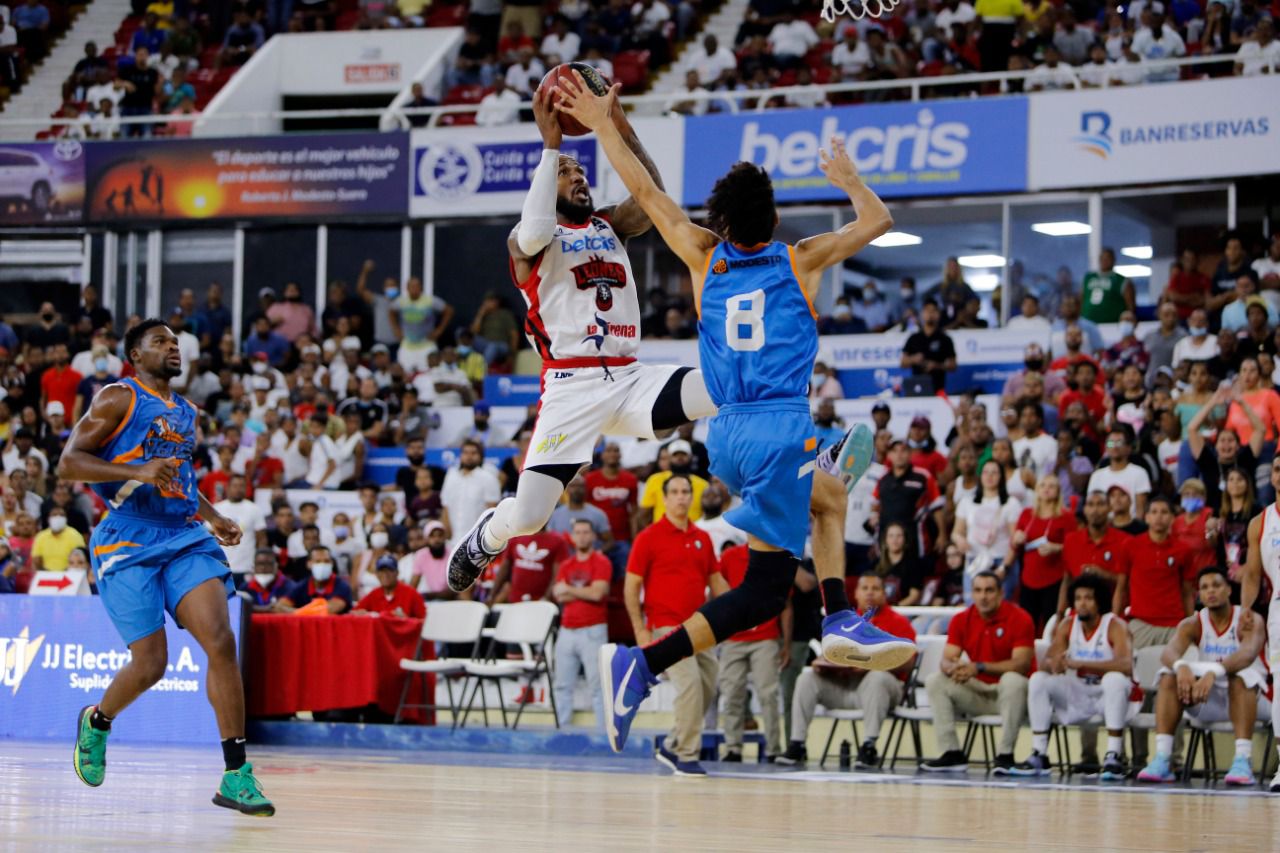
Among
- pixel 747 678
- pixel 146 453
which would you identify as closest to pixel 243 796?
pixel 146 453

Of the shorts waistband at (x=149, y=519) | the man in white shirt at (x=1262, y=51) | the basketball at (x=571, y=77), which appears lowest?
the shorts waistband at (x=149, y=519)

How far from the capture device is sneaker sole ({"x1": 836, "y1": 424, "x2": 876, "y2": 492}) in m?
7.88

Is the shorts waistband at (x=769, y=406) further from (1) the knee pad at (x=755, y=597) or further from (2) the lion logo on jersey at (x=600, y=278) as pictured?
(2) the lion logo on jersey at (x=600, y=278)

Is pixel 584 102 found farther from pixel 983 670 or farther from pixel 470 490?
pixel 470 490

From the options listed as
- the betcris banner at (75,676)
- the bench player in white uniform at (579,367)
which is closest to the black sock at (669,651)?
the bench player in white uniform at (579,367)

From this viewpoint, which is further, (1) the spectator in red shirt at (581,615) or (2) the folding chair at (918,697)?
(1) the spectator in red shirt at (581,615)

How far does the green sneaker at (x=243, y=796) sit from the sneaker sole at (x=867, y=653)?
9.00 ft

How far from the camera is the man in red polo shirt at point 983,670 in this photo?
14031 mm

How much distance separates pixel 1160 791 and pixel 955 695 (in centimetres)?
238

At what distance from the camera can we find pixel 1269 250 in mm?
19391

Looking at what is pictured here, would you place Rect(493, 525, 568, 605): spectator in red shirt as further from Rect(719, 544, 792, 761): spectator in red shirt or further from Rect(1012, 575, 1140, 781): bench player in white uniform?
Rect(1012, 575, 1140, 781): bench player in white uniform

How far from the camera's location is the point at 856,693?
14672 mm

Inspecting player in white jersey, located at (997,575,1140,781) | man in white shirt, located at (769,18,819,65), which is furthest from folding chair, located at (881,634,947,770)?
man in white shirt, located at (769,18,819,65)

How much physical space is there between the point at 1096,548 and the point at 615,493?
213 inches
